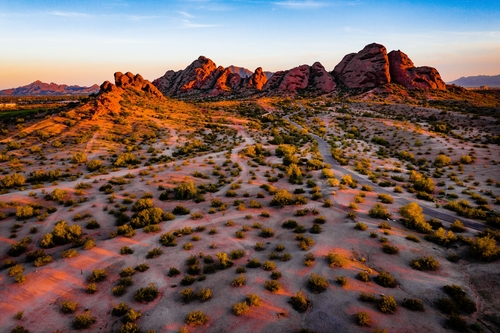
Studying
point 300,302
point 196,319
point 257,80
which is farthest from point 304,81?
point 196,319

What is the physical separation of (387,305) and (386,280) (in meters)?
2.00

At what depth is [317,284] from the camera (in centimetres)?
1314

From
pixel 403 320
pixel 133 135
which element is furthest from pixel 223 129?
pixel 403 320

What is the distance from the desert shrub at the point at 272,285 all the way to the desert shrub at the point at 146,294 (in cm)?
594

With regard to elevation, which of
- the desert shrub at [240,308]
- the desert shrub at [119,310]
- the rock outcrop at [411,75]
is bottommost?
the desert shrub at [119,310]

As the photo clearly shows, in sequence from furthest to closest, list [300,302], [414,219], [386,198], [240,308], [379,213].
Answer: [386,198] → [379,213] → [414,219] → [300,302] → [240,308]

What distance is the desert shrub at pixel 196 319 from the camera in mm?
11289

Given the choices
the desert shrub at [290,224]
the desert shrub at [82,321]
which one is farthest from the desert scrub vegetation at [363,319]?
the desert shrub at [82,321]

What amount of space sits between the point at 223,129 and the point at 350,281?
54930 millimetres

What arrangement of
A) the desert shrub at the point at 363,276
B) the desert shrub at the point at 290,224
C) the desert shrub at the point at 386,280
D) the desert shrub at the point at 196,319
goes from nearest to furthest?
the desert shrub at the point at 196,319 < the desert shrub at the point at 386,280 < the desert shrub at the point at 363,276 < the desert shrub at the point at 290,224

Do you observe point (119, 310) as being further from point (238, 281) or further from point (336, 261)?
point (336, 261)

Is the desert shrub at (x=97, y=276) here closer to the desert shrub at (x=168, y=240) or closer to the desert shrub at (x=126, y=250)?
the desert shrub at (x=126, y=250)

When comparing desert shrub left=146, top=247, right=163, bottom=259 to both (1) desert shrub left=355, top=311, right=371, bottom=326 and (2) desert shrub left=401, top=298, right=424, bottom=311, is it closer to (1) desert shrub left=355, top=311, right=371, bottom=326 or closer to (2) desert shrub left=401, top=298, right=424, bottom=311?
(1) desert shrub left=355, top=311, right=371, bottom=326

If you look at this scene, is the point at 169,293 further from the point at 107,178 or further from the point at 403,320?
the point at 107,178
